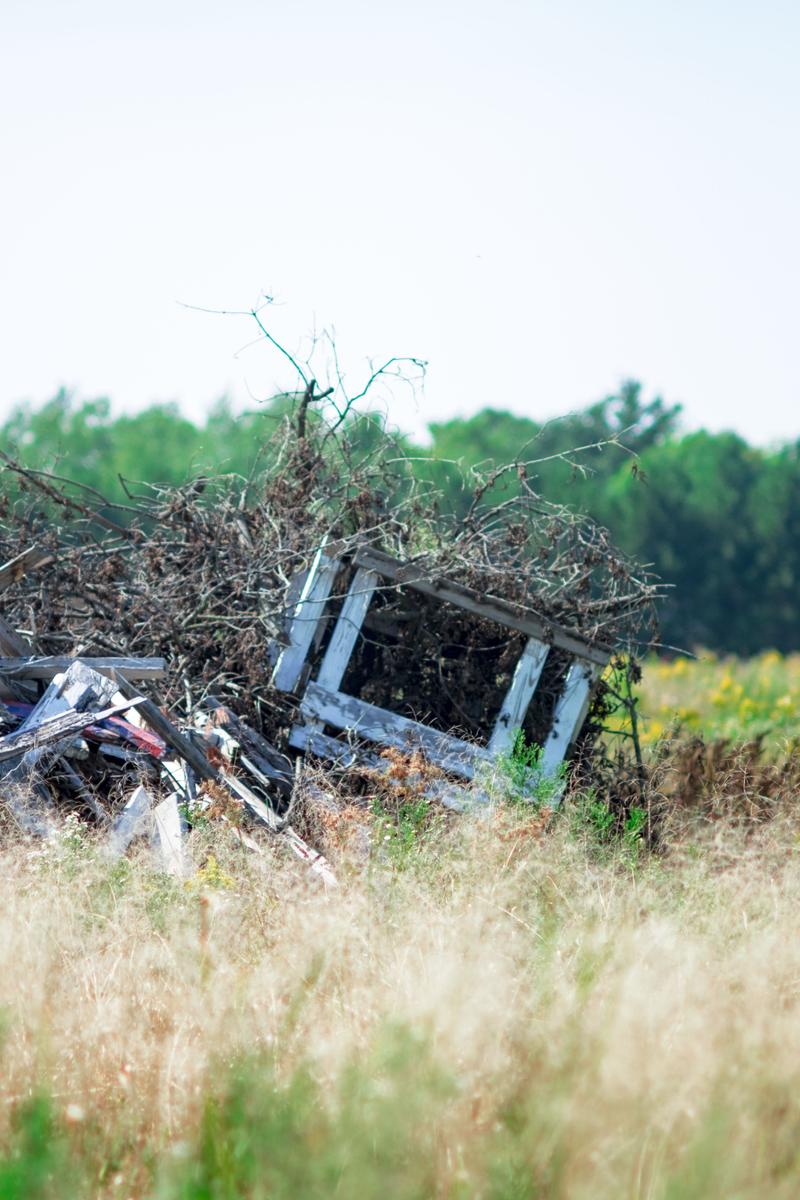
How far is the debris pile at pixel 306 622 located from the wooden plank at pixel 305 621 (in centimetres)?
1

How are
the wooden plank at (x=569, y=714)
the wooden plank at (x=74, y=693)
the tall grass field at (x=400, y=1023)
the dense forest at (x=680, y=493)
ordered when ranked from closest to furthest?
the tall grass field at (x=400, y=1023), the wooden plank at (x=74, y=693), the wooden plank at (x=569, y=714), the dense forest at (x=680, y=493)

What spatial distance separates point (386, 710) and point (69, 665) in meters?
1.89

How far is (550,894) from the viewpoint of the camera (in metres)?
5.46

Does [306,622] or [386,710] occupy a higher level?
[306,622]

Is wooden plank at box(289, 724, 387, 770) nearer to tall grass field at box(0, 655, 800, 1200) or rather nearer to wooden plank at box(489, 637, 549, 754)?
wooden plank at box(489, 637, 549, 754)

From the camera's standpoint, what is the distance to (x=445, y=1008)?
3.65 metres

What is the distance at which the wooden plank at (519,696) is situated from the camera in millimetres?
7742

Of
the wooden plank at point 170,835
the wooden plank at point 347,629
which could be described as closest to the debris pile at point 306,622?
the wooden plank at point 347,629

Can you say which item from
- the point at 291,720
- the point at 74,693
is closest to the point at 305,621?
Result: the point at 291,720

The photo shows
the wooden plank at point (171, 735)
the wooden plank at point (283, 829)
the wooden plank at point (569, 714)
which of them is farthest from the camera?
the wooden plank at point (569, 714)

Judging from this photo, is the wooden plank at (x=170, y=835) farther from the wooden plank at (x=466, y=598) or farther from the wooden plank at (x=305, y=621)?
the wooden plank at (x=466, y=598)

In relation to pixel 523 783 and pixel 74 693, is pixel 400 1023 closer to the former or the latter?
pixel 523 783

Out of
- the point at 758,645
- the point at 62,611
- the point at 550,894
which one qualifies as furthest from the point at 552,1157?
the point at 758,645

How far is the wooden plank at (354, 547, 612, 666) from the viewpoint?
7672 millimetres
